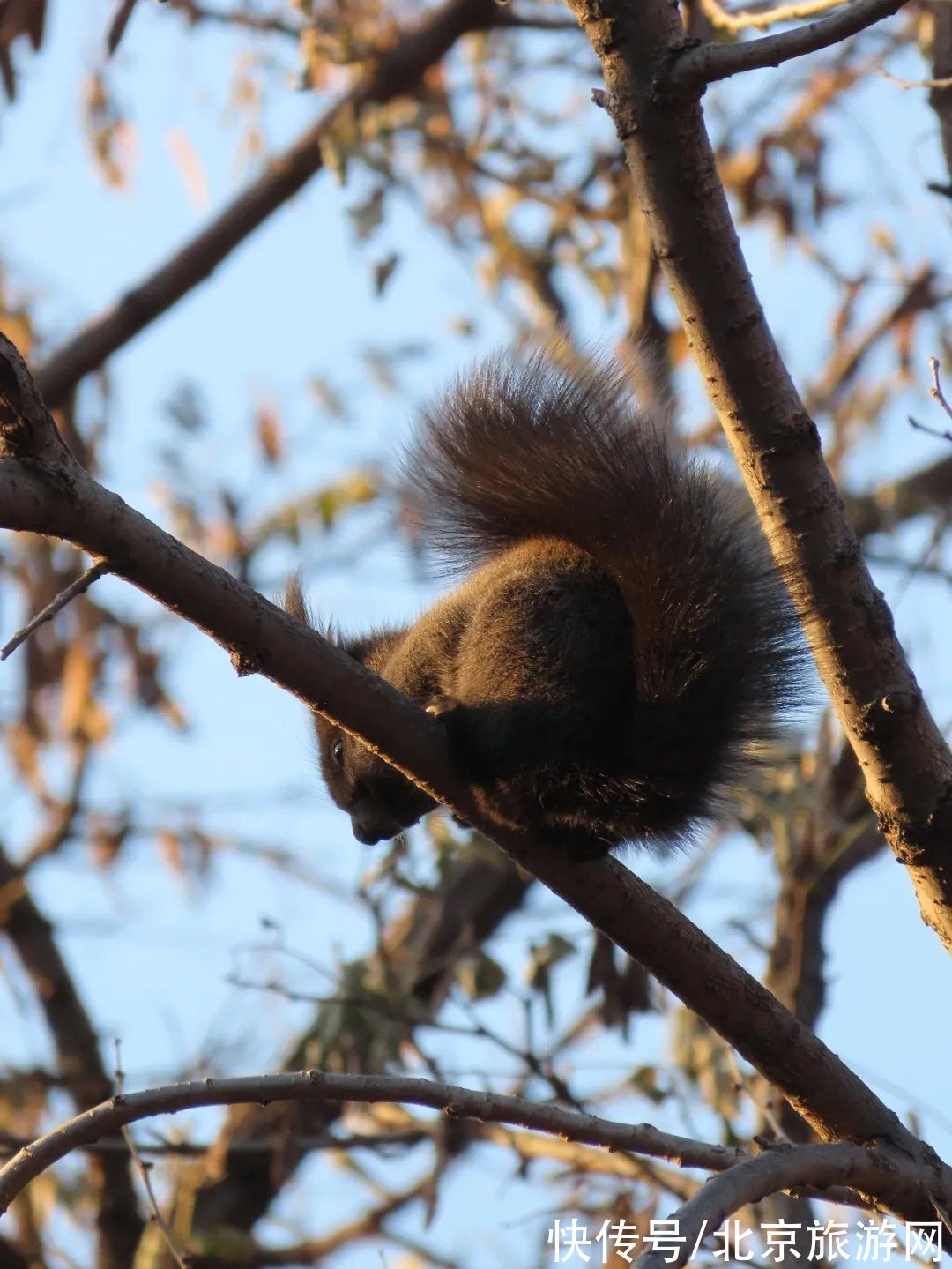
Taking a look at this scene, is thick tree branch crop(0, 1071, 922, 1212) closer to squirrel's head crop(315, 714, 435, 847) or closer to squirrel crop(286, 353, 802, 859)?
squirrel crop(286, 353, 802, 859)

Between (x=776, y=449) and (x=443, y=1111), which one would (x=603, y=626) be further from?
(x=443, y=1111)

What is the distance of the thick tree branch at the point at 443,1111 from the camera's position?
1908mm

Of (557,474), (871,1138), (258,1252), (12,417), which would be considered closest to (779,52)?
(557,474)

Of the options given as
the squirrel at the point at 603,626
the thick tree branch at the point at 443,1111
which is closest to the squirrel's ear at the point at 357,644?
the squirrel at the point at 603,626

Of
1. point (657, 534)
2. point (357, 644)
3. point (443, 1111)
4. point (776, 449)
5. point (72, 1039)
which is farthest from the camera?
point (72, 1039)

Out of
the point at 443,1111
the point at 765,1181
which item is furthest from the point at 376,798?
the point at 765,1181

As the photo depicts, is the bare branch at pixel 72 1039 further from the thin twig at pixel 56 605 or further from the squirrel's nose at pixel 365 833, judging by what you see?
the thin twig at pixel 56 605

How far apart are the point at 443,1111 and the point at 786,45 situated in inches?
57.6

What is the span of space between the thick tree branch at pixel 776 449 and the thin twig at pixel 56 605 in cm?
90

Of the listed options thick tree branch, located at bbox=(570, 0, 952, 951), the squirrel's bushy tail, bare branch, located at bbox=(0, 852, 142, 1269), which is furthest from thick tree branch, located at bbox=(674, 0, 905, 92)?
bare branch, located at bbox=(0, 852, 142, 1269)

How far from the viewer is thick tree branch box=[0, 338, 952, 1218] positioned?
1.85 metres

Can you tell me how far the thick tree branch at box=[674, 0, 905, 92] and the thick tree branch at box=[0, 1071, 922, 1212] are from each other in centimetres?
137

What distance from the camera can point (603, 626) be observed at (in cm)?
270

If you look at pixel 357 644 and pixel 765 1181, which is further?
pixel 357 644
